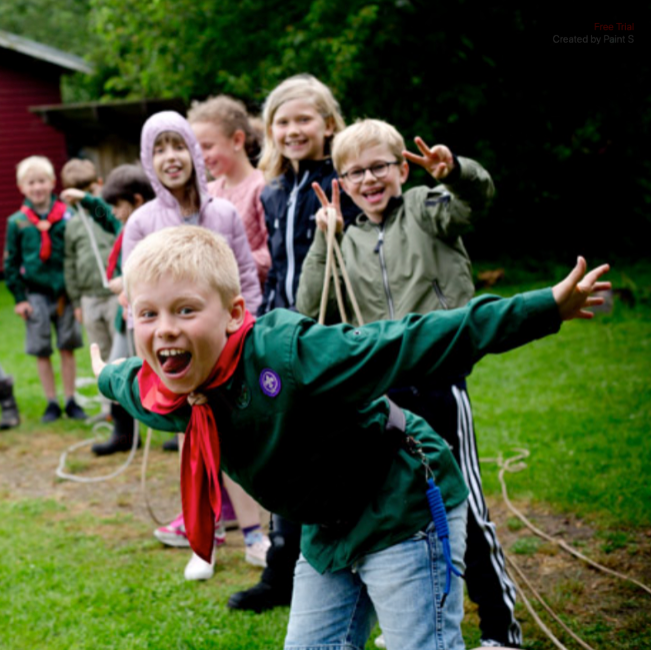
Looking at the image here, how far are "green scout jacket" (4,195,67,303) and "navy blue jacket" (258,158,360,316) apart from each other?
3707mm

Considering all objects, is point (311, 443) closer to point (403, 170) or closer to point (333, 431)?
point (333, 431)

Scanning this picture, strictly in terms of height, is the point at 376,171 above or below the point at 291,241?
above

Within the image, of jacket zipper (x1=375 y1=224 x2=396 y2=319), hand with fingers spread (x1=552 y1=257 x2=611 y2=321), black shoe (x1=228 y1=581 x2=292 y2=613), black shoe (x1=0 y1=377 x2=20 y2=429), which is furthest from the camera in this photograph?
black shoe (x1=0 y1=377 x2=20 y2=429)

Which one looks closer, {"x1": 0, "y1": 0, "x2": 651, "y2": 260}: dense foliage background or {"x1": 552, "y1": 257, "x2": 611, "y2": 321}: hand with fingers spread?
{"x1": 552, "y1": 257, "x2": 611, "y2": 321}: hand with fingers spread

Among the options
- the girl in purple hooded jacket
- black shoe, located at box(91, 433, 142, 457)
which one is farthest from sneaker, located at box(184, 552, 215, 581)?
black shoe, located at box(91, 433, 142, 457)

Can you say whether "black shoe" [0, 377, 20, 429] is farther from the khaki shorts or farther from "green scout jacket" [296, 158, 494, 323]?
"green scout jacket" [296, 158, 494, 323]

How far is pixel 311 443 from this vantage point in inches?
85.1

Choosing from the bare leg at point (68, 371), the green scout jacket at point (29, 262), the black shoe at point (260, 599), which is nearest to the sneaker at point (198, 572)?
the black shoe at point (260, 599)

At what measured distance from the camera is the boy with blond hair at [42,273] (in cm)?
696

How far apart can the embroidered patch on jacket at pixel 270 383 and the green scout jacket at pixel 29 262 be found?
532 cm

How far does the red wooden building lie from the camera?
20.6 m

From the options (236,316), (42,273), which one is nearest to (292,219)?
(236,316)

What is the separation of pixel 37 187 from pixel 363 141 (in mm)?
4571

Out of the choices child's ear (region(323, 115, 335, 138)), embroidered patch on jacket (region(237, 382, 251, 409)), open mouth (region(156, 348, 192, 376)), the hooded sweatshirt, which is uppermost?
child's ear (region(323, 115, 335, 138))
